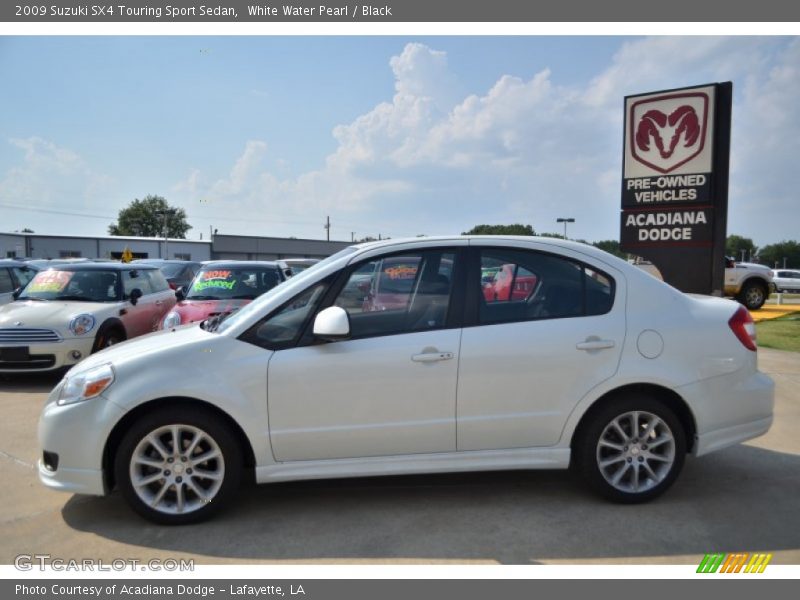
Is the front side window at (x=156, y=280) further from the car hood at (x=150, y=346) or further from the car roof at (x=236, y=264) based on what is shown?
the car hood at (x=150, y=346)

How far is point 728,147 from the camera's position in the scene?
30.1ft

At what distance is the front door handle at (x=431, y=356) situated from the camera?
371 cm

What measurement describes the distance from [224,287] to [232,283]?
145 millimetres

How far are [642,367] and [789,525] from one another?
49.4 inches

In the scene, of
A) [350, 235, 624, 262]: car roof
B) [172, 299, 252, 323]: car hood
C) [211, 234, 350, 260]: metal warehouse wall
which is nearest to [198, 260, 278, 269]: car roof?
[172, 299, 252, 323]: car hood

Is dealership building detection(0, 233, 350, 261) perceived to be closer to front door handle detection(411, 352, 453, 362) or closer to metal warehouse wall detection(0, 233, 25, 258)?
metal warehouse wall detection(0, 233, 25, 258)

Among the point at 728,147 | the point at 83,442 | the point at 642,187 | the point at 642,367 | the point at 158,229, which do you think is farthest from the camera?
the point at 158,229

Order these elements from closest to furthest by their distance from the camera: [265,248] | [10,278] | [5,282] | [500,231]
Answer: [500,231]
[5,282]
[10,278]
[265,248]

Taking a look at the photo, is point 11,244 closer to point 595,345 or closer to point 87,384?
point 87,384

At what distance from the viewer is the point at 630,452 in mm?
3945

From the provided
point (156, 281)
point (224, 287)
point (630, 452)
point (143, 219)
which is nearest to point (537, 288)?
point (630, 452)

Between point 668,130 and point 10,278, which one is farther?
point 10,278
